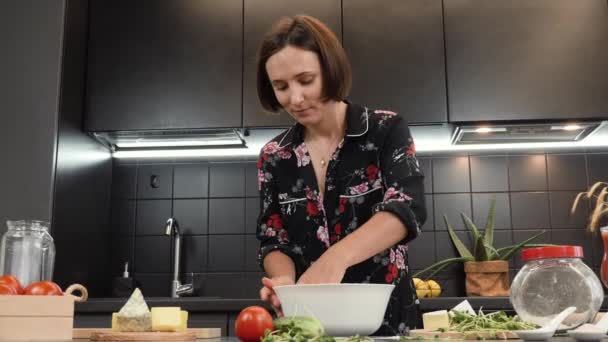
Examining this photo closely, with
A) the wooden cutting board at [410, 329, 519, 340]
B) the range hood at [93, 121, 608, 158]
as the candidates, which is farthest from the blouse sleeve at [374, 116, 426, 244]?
the range hood at [93, 121, 608, 158]

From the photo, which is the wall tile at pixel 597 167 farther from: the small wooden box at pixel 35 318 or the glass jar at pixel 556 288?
the small wooden box at pixel 35 318

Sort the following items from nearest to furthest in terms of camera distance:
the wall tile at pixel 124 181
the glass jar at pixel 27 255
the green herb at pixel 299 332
Answer: the green herb at pixel 299 332
the glass jar at pixel 27 255
the wall tile at pixel 124 181

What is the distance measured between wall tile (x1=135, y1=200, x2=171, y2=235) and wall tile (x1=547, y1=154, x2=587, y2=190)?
5.57 ft

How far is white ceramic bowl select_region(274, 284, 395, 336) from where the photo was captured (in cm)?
100

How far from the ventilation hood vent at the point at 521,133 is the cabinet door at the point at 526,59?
86 mm

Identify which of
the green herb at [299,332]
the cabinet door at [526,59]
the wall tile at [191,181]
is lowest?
the green herb at [299,332]

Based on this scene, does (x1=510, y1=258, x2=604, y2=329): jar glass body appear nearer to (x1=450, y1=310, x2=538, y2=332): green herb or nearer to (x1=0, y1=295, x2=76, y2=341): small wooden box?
(x1=450, y1=310, x2=538, y2=332): green herb

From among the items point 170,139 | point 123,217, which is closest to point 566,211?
point 170,139

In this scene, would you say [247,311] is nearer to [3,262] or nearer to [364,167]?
[364,167]

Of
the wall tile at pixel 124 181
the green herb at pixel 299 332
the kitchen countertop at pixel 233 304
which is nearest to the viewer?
the green herb at pixel 299 332

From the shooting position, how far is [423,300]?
229cm

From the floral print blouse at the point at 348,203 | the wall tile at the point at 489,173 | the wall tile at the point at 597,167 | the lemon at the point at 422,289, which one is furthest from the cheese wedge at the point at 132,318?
the wall tile at the point at 597,167

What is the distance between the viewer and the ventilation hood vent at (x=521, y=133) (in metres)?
2.66

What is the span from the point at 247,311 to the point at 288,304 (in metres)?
0.07
